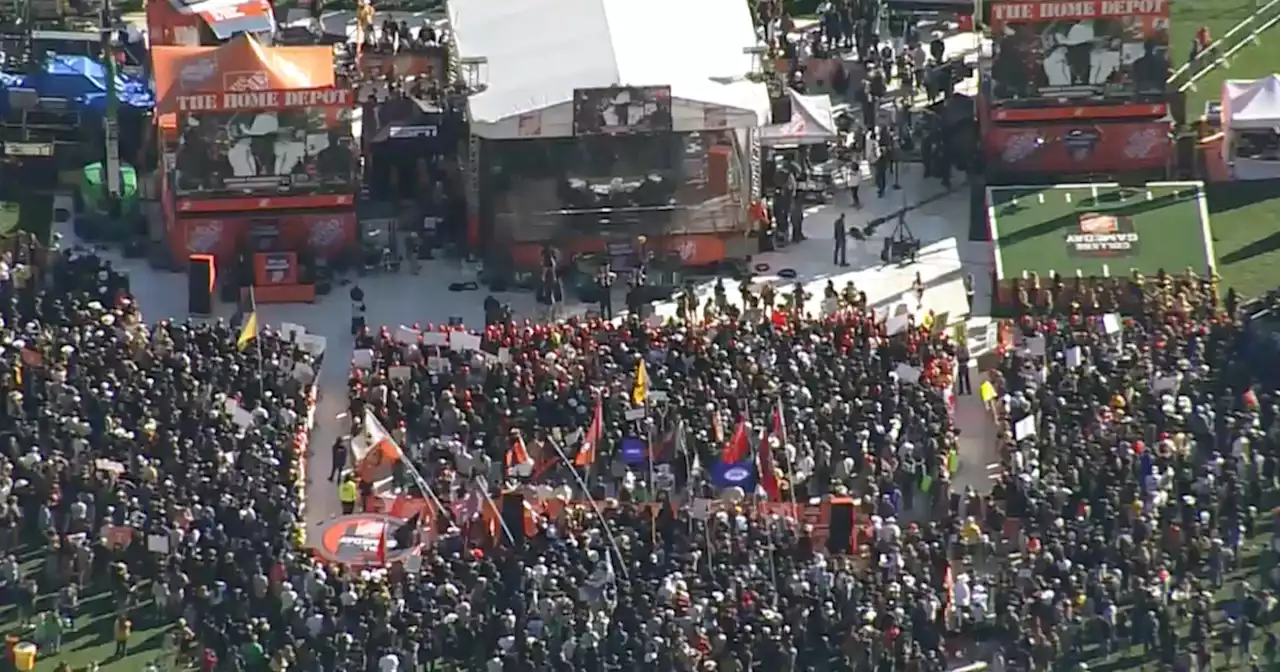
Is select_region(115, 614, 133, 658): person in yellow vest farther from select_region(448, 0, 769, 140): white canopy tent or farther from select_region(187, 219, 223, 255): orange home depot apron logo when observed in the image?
select_region(448, 0, 769, 140): white canopy tent

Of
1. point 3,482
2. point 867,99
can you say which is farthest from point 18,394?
point 867,99

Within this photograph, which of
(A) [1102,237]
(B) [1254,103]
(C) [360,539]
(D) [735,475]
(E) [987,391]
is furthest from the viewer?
(B) [1254,103]

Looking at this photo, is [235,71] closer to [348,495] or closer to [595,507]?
[348,495]

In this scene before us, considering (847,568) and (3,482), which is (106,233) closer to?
(3,482)

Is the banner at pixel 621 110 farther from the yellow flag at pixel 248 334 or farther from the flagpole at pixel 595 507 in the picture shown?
the flagpole at pixel 595 507

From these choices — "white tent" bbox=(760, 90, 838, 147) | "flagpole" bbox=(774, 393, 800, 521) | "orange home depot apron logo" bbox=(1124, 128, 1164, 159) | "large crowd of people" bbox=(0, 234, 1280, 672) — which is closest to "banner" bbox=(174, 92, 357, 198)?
"large crowd of people" bbox=(0, 234, 1280, 672)

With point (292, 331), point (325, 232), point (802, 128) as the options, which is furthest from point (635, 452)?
point (802, 128)
